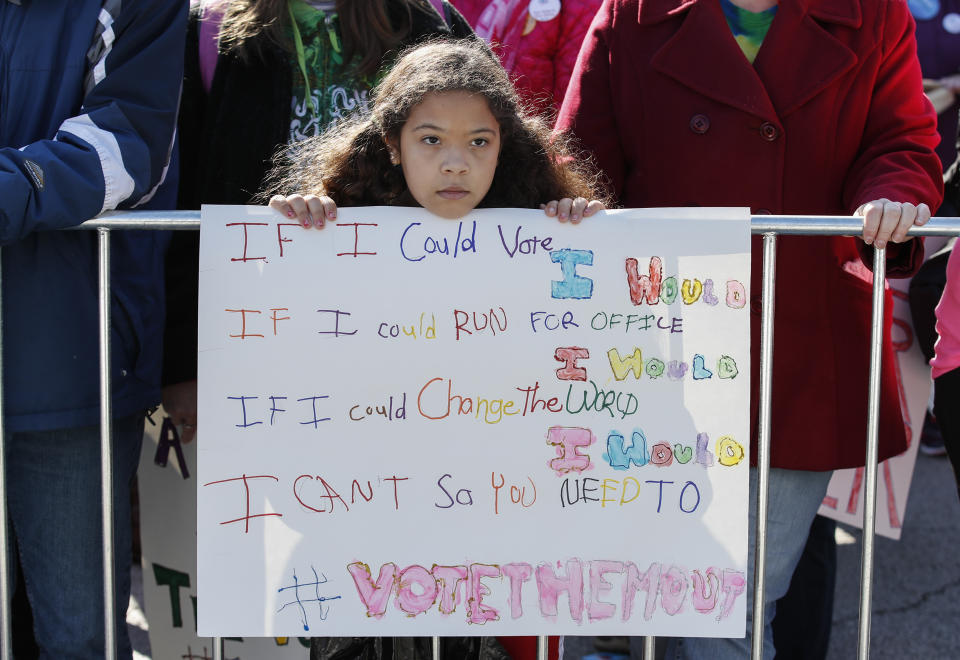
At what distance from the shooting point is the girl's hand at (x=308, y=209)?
2.33 metres

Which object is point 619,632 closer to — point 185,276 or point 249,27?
point 185,276

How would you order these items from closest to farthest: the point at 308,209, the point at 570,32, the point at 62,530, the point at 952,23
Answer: the point at 308,209, the point at 62,530, the point at 570,32, the point at 952,23

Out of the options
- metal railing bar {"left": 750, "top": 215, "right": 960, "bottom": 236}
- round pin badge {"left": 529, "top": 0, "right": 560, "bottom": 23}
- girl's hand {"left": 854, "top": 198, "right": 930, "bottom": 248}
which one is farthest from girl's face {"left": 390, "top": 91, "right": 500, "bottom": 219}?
round pin badge {"left": 529, "top": 0, "right": 560, "bottom": 23}

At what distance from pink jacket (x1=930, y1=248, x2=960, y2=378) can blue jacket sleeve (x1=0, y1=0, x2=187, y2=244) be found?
1.79 m

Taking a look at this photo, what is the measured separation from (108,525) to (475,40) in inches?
59.8

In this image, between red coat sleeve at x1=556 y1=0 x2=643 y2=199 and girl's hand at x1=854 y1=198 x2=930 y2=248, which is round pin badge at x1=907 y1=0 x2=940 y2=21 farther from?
girl's hand at x1=854 y1=198 x2=930 y2=248

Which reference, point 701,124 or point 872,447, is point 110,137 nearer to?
point 701,124

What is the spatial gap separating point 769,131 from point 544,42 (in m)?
1.39

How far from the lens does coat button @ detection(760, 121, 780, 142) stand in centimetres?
260

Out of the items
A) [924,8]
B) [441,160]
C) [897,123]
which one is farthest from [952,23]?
[441,160]

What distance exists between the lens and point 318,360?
235 cm

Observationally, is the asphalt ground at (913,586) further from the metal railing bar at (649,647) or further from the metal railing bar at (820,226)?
the metal railing bar at (820,226)

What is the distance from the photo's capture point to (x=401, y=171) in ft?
8.64

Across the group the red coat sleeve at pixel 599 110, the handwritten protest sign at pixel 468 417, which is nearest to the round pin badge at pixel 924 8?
the red coat sleeve at pixel 599 110
